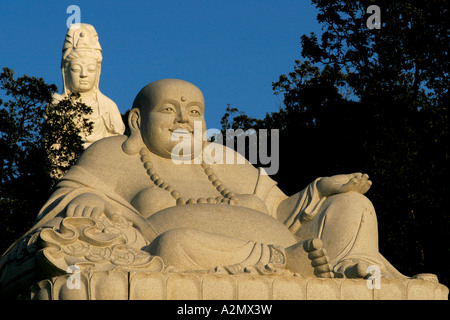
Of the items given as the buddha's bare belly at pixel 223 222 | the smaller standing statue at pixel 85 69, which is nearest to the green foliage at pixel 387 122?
the smaller standing statue at pixel 85 69

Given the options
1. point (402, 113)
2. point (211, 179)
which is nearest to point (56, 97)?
point (402, 113)

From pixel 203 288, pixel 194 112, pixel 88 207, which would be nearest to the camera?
pixel 203 288

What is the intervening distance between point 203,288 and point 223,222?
1.40m

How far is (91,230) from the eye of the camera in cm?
677

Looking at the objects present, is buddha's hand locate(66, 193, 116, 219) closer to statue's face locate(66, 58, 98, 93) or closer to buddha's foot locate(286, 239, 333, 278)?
buddha's foot locate(286, 239, 333, 278)

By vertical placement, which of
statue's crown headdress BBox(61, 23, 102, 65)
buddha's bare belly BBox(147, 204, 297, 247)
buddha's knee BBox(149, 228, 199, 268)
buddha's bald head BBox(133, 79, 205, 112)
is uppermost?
statue's crown headdress BBox(61, 23, 102, 65)

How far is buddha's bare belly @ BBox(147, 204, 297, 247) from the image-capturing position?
765cm

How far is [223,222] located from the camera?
303 inches

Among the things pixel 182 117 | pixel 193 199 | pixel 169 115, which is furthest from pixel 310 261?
pixel 169 115

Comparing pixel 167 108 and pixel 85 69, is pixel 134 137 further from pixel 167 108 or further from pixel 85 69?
pixel 85 69

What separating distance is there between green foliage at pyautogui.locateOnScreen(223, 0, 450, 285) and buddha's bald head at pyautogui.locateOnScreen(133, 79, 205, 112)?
498 cm

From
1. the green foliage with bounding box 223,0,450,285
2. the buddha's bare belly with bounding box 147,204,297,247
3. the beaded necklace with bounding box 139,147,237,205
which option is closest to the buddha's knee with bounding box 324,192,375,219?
the buddha's bare belly with bounding box 147,204,297,247
